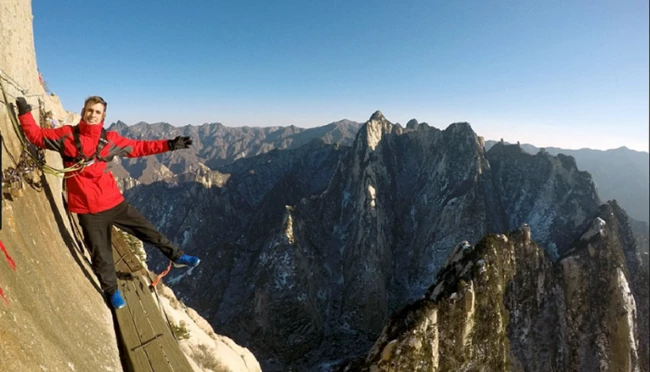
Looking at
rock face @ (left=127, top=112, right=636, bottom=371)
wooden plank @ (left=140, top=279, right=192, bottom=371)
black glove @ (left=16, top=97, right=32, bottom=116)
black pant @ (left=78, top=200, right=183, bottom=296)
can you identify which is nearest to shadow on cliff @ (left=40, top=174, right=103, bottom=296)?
black pant @ (left=78, top=200, right=183, bottom=296)

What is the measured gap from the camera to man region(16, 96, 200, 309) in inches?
293

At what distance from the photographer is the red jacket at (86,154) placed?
726cm

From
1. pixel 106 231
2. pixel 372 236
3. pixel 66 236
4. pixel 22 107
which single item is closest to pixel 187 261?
pixel 106 231

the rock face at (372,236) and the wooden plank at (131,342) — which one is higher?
the wooden plank at (131,342)

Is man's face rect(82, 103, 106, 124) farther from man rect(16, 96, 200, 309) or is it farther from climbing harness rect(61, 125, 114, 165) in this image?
climbing harness rect(61, 125, 114, 165)

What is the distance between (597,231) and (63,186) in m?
77.1

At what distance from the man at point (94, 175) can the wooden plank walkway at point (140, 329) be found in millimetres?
708

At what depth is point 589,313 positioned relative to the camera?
4941cm

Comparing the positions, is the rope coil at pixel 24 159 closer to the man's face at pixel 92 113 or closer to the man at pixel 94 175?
the man at pixel 94 175

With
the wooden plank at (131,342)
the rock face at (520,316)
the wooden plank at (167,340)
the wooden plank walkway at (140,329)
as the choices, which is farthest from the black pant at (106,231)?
the rock face at (520,316)

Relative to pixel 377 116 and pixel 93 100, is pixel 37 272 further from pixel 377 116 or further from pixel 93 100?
pixel 377 116

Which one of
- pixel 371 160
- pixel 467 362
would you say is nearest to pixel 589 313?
pixel 467 362

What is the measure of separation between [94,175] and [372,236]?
109m

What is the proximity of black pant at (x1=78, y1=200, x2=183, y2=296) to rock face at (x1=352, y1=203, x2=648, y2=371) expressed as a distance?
27211 millimetres
